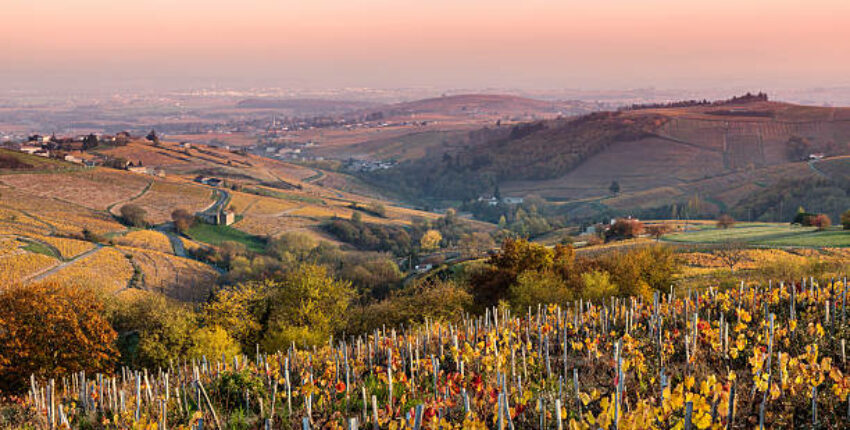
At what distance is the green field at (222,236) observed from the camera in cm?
11331

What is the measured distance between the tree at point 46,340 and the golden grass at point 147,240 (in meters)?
67.8

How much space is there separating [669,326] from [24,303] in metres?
33.3

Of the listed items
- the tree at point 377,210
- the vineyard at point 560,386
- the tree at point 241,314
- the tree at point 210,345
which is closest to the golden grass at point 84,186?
the tree at point 377,210

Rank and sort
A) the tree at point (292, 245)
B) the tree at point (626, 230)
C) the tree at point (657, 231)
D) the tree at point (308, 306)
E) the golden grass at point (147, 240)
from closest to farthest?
the tree at point (308, 306) → the tree at point (657, 231) → the tree at point (626, 230) → the golden grass at point (147, 240) → the tree at point (292, 245)

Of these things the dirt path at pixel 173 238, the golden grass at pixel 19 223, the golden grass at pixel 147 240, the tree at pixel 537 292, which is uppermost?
the tree at pixel 537 292

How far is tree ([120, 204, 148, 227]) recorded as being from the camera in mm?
119431

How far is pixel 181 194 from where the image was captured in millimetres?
147500

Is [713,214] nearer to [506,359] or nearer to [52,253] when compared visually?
[52,253]

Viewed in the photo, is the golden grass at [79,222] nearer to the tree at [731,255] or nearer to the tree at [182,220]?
the tree at [182,220]

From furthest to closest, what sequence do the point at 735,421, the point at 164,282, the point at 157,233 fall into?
the point at 157,233, the point at 164,282, the point at 735,421

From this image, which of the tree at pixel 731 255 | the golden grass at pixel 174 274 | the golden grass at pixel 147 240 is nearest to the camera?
the tree at pixel 731 255

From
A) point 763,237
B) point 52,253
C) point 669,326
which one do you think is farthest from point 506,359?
point 52,253

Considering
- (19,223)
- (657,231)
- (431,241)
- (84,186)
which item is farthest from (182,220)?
(657,231)

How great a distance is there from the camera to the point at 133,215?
121188 mm
